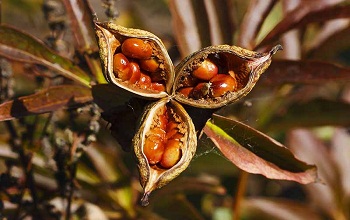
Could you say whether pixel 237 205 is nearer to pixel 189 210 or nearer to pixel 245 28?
pixel 189 210

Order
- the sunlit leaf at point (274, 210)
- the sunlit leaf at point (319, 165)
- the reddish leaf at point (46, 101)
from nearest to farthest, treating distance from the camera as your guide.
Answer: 1. the reddish leaf at point (46, 101)
2. the sunlit leaf at point (274, 210)
3. the sunlit leaf at point (319, 165)

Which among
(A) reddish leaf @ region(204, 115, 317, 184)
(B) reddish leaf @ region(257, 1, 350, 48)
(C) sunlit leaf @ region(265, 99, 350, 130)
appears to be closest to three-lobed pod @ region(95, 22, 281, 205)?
(A) reddish leaf @ region(204, 115, 317, 184)

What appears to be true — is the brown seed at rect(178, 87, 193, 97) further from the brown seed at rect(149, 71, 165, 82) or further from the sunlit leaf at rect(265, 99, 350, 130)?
the sunlit leaf at rect(265, 99, 350, 130)

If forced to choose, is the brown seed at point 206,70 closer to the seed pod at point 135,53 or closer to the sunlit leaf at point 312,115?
the seed pod at point 135,53

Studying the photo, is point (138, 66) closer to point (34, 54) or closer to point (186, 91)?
point (186, 91)

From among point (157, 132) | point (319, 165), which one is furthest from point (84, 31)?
point (319, 165)

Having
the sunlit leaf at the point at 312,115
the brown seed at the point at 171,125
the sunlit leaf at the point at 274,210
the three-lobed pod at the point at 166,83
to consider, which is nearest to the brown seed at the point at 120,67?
the three-lobed pod at the point at 166,83

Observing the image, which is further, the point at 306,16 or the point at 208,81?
the point at 306,16
